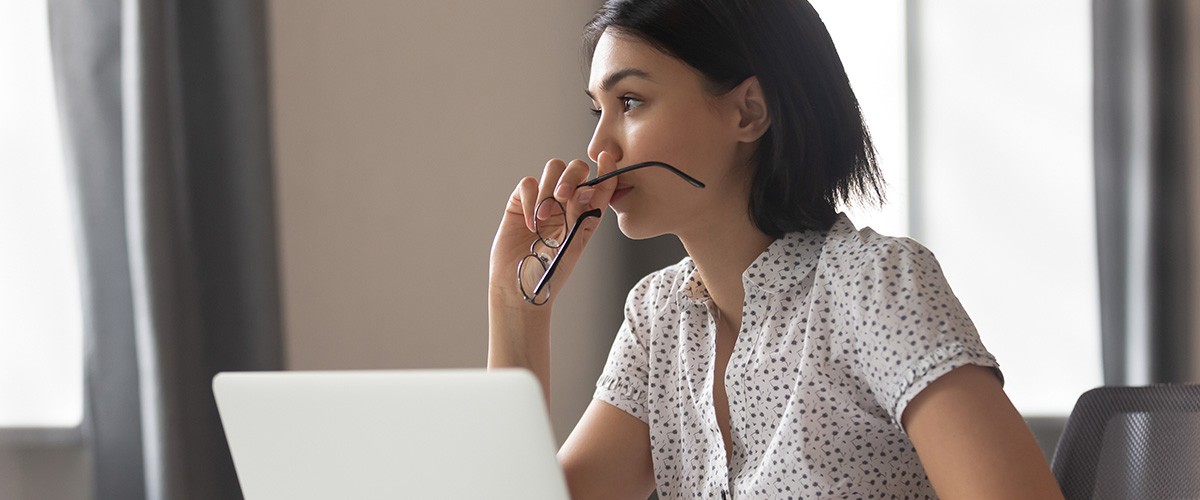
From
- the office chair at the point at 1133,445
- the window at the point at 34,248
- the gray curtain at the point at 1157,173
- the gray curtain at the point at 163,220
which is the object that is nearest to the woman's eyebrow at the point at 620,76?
the office chair at the point at 1133,445

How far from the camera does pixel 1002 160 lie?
2.68 m

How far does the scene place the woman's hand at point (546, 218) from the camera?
116 centimetres

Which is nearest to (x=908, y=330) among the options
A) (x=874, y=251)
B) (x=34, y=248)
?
(x=874, y=251)

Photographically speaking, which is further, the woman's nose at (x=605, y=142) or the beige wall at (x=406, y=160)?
the beige wall at (x=406, y=160)

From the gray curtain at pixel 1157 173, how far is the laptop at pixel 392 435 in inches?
83.9

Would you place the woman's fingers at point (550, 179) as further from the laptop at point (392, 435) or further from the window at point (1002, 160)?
the window at point (1002, 160)

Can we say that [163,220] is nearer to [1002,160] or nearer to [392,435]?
[392,435]

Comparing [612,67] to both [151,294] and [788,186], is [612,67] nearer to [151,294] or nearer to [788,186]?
[788,186]

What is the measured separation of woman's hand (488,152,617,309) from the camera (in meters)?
1.16

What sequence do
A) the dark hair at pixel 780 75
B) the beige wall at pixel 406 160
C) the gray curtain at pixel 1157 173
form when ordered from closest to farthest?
the dark hair at pixel 780 75, the beige wall at pixel 406 160, the gray curtain at pixel 1157 173

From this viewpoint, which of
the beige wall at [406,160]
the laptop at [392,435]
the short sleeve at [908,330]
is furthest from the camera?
the beige wall at [406,160]

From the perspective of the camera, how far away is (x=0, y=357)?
163 cm

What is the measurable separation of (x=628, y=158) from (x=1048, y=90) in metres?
1.84

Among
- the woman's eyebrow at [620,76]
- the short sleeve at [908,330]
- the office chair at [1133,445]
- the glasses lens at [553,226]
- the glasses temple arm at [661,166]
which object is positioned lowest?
the office chair at [1133,445]
